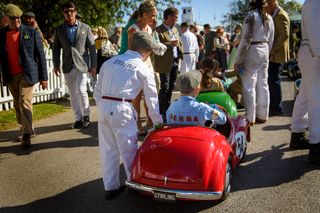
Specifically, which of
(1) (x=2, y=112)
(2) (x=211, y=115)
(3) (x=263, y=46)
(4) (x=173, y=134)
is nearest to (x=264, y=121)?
(3) (x=263, y=46)

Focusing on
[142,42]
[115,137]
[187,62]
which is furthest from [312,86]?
[187,62]

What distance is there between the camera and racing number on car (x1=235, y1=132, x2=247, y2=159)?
4.52m

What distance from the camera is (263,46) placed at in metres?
6.65

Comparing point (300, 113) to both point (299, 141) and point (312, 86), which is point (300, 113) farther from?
point (312, 86)

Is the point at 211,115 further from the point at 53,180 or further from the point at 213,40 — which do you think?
the point at 213,40

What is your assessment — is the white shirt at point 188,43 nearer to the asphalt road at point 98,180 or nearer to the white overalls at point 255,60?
the white overalls at point 255,60

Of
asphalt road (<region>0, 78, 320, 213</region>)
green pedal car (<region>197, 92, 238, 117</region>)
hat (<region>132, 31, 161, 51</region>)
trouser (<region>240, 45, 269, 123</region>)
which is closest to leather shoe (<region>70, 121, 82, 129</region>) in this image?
asphalt road (<region>0, 78, 320, 213</region>)

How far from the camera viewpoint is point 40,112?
8.68 m

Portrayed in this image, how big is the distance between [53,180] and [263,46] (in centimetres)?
417

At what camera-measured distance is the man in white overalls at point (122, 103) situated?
3764mm

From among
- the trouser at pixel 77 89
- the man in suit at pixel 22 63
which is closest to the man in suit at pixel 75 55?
the trouser at pixel 77 89

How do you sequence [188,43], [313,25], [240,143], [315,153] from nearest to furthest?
[313,25] < [240,143] < [315,153] < [188,43]

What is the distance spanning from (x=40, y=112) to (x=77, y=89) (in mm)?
2047

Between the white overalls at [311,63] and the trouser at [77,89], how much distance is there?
3813 millimetres
